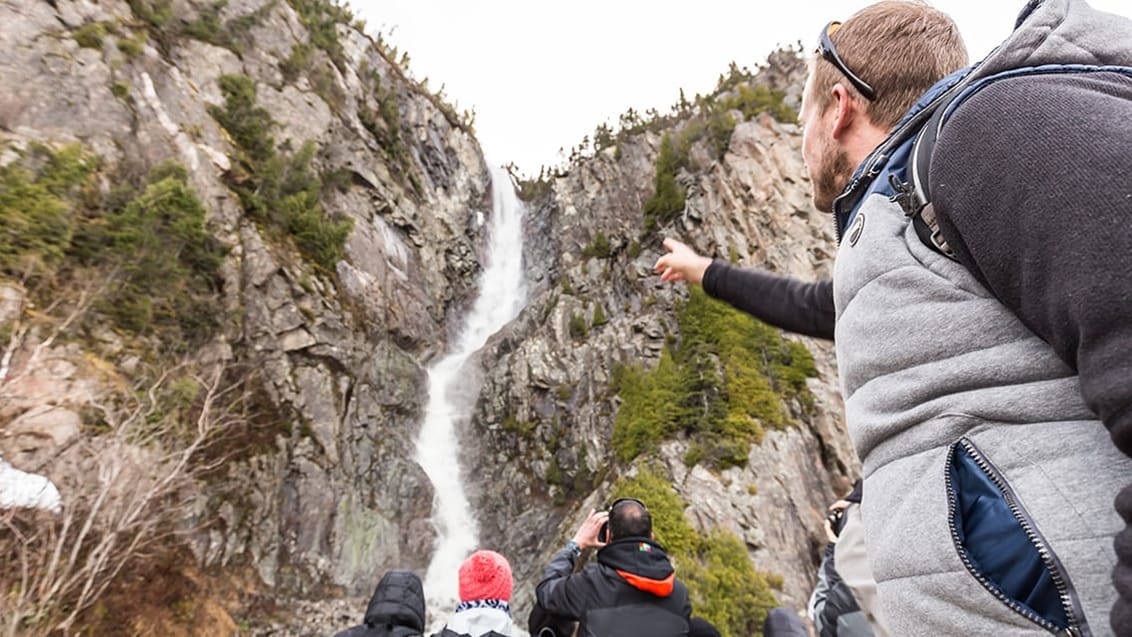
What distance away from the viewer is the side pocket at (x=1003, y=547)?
690 mm

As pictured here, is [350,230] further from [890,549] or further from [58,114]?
[890,549]

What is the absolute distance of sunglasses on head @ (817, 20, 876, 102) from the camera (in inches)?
50.2

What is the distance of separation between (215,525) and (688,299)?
49.4 ft

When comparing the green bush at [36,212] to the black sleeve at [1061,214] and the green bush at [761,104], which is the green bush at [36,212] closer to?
the black sleeve at [1061,214]

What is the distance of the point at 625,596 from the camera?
357 cm

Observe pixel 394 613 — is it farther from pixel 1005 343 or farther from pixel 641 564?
pixel 1005 343

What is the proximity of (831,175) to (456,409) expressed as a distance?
18.9 m

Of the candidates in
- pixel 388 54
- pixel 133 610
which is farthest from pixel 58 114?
pixel 388 54

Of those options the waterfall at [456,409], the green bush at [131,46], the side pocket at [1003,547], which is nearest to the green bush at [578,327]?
the waterfall at [456,409]

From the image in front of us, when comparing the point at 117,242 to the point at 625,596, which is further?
the point at 117,242

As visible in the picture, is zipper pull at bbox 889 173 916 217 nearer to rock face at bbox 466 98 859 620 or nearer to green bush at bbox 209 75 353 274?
rock face at bbox 466 98 859 620

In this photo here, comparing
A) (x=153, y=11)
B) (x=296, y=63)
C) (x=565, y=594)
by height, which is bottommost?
(x=565, y=594)

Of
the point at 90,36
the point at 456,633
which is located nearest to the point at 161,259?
the point at 90,36

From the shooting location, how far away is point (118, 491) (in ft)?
25.0
